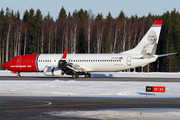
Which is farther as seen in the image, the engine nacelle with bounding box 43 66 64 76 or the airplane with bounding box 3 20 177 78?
the airplane with bounding box 3 20 177 78

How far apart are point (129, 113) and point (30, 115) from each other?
4.12 m

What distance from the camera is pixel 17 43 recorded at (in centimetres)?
9056

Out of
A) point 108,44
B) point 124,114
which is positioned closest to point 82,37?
point 108,44

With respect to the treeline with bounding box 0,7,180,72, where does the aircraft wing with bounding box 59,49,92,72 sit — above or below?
below

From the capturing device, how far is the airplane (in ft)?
131

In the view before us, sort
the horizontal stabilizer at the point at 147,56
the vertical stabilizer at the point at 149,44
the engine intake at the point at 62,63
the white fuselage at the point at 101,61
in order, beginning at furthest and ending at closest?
the vertical stabilizer at the point at 149,44, the white fuselage at the point at 101,61, the engine intake at the point at 62,63, the horizontal stabilizer at the point at 147,56

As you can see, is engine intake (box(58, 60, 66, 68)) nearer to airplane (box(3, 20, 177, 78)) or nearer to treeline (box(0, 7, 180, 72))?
airplane (box(3, 20, 177, 78))

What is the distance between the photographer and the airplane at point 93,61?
131 ft

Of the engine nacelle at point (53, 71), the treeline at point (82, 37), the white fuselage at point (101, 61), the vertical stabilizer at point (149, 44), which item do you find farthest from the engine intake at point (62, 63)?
the treeline at point (82, 37)

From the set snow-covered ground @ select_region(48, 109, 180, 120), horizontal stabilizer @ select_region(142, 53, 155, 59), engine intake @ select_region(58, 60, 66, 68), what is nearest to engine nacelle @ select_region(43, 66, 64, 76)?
engine intake @ select_region(58, 60, 66, 68)

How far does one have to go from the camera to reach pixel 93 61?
41344 mm

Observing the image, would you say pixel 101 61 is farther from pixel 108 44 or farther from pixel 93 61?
pixel 108 44

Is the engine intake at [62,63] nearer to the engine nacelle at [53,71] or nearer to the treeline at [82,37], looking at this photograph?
the engine nacelle at [53,71]

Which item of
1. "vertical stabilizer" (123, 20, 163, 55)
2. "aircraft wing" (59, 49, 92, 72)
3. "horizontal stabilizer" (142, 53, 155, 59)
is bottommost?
"aircraft wing" (59, 49, 92, 72)
